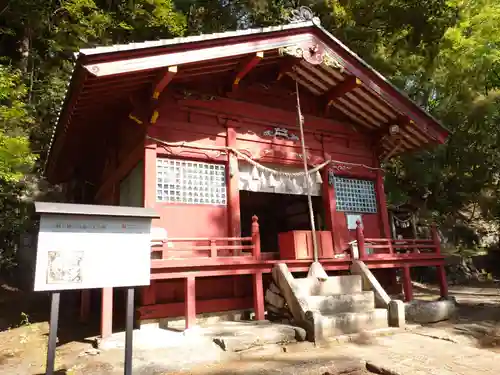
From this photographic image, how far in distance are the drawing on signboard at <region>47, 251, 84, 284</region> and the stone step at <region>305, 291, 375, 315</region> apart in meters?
4.55

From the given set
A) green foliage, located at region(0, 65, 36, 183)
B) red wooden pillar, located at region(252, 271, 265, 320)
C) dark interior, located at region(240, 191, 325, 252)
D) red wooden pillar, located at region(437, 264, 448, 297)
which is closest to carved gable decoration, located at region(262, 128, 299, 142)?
dark interior, located at region(240, 191, 325, 252)

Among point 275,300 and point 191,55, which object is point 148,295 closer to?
point 275,300

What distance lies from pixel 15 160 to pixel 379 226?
1012 centimetres

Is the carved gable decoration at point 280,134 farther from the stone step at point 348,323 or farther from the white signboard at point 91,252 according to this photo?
the white signboard at point 91,252

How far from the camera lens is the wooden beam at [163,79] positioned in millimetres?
7965

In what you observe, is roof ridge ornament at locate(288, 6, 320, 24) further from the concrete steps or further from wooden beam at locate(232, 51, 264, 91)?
the concrete steps

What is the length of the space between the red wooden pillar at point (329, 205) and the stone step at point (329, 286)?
5.55ft

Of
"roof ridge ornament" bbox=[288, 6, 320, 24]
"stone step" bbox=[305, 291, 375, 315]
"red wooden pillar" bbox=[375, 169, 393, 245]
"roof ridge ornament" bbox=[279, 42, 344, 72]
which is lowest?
"stone step" bbox=[305, 291, 375, 315]

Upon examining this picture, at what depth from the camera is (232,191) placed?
31.0 feet

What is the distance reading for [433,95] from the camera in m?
23.0

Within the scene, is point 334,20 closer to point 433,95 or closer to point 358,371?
point 433,95

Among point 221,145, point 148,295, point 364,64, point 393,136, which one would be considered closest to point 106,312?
point 148,295

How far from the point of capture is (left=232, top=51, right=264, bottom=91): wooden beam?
9.10 m

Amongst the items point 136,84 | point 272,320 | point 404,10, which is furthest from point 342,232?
point 404,10
